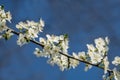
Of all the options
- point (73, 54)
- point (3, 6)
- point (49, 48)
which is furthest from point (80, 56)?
point (3, 6)

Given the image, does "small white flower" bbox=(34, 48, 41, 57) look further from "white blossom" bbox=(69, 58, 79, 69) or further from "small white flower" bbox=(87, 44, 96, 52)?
"small white flower" bbox=(87, 44, 96, 52)

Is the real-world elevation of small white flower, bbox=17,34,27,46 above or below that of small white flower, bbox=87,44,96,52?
below

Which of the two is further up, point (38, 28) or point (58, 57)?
point (38, 28)

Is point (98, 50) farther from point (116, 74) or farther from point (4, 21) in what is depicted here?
point (4, 21)

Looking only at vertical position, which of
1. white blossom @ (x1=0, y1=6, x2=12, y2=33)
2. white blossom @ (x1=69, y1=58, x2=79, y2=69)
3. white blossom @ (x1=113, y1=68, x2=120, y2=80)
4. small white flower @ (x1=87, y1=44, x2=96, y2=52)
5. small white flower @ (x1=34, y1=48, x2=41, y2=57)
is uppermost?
white blossom @ (x1=0, y1=6, x2=12, y2=33)

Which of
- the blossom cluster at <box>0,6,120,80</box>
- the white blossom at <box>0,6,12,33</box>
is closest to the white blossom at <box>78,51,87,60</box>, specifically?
the blossom cluster at <box>0,6,120,80</box>

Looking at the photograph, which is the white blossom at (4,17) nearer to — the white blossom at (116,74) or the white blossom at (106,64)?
the white blossom at (106,64)

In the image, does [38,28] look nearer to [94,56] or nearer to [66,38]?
[66,38]

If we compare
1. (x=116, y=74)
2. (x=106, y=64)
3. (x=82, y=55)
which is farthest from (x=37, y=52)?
(x=116, y=74)

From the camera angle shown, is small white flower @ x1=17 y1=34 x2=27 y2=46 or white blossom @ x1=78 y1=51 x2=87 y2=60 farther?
white blossom @ x1=78 y1=51 x2=87 y2=60
